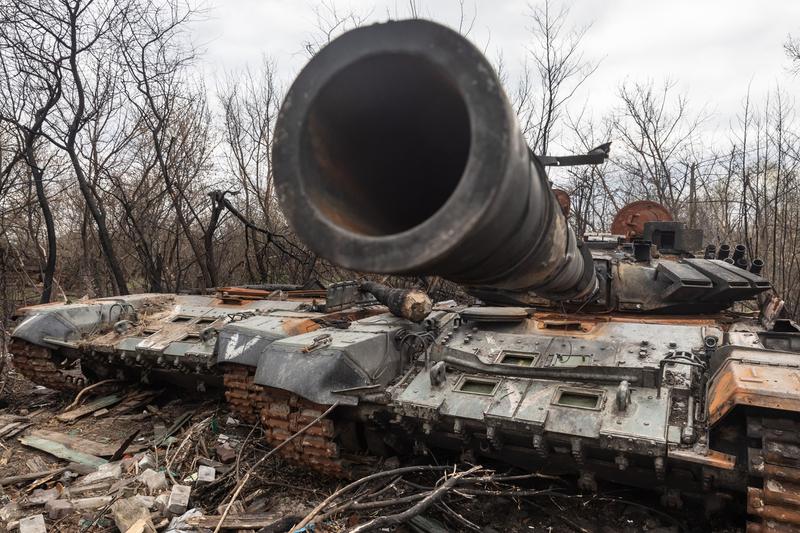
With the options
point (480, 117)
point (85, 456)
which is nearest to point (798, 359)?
point (480, 117)

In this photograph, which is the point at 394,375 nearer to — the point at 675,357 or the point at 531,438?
the point at 531,438

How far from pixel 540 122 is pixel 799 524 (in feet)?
53.7

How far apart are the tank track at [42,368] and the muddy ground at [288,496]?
3.59ft

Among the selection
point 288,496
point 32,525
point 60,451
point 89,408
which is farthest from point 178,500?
point 89,408

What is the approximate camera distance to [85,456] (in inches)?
251

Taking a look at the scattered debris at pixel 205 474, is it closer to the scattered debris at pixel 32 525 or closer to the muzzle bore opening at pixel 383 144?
the scattered debris at pixel 32 525

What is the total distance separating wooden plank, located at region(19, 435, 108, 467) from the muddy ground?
0.23ft

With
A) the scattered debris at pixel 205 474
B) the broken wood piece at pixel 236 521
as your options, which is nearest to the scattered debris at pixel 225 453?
the scattered debris at pixel 205 474

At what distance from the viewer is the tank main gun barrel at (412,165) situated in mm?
1215

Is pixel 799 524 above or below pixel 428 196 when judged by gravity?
below

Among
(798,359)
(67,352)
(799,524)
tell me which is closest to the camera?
(799,524)

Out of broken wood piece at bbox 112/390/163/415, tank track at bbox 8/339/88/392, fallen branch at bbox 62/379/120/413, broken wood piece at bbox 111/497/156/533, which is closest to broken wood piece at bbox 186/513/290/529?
broken wood piece at bbox 111/497/156/533

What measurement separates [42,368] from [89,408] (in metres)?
0.92

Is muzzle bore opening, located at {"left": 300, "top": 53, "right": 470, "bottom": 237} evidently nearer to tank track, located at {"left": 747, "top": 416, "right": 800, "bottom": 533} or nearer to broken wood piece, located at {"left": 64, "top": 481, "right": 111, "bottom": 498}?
tank track, located at {"left": 747, "top": 416, "right": 800, "bottom": 533}
